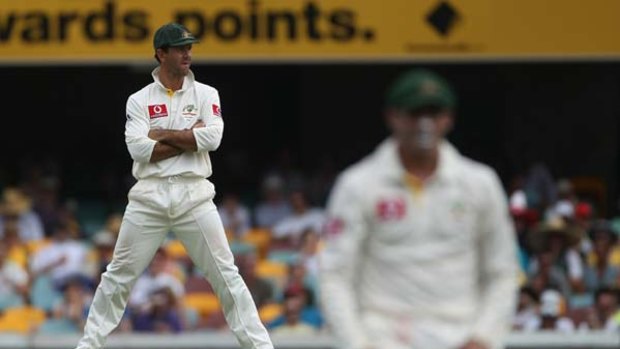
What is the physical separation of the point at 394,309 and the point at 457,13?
1139cm

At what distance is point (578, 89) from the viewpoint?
19.7 metres

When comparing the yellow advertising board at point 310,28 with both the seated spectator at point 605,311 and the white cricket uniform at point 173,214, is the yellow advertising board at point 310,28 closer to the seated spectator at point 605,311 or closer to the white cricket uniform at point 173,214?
the seated spectator at point 605,311

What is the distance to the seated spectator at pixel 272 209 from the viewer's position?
57.2 feet

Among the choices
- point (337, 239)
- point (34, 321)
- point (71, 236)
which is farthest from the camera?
point (71, 236)

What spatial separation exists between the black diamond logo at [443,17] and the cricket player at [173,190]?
8.30 metres

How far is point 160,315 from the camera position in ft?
46.1

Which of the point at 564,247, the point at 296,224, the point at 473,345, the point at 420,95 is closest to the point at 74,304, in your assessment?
the point at 296,224

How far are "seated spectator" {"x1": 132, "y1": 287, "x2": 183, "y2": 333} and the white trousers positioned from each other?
518 centimetres

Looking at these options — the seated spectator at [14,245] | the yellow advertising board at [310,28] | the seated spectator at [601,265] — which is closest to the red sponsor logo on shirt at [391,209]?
the seated spectator at [601,265]

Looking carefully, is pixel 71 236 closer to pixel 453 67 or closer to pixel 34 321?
pixel 34 321

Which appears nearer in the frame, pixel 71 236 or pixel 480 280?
pixel 480 280

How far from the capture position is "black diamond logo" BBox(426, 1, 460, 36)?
16.8m

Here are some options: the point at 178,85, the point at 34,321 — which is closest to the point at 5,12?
the point at 34,321

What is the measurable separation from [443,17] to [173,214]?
8.55 meters
